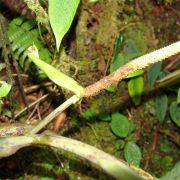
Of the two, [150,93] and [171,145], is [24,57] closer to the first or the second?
[150,93]

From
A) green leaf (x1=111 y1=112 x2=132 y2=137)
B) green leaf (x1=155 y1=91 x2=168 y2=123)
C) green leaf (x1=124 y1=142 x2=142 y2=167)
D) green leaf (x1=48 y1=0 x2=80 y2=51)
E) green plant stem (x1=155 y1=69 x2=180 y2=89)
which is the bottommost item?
green leaf (x1=124 y1=142 x2=142 y2=167)

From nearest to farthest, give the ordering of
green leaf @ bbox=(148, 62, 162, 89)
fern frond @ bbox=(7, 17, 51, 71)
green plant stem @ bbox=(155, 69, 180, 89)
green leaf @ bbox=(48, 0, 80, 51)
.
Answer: green leaf @ bbox=(48, 0, 80, 51)
fern frond @ bbox=(7, 17, 51, 71)
green plant stem @ bbox=(155, 69, 180, 89)
green leaf @ bbox=(148, 62, 162, 89)

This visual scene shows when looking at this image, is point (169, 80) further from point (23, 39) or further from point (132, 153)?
point (23, 39)

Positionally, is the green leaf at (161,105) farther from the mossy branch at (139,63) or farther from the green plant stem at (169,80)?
the mossy branch at (139,63)

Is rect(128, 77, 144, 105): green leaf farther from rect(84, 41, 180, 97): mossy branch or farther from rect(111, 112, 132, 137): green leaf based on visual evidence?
rect(84, 41, 180, 97): mossy branch

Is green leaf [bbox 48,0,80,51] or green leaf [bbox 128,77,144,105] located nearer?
green leaf [bbox 48,0,80,51]

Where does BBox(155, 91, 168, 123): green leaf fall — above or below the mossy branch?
below

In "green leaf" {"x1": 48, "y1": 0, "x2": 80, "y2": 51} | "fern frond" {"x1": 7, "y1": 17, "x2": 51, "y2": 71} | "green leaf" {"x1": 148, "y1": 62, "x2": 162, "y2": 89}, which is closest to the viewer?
"green leaf" {"x1": 48, "y1": 0, "x2": 80, "y2": 51}

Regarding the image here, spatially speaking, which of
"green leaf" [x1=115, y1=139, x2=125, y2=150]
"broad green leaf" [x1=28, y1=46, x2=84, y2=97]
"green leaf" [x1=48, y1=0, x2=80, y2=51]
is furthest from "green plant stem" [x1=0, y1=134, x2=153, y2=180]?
"green leaf" [x1=115, y1=139, x2=125, y2=150]
